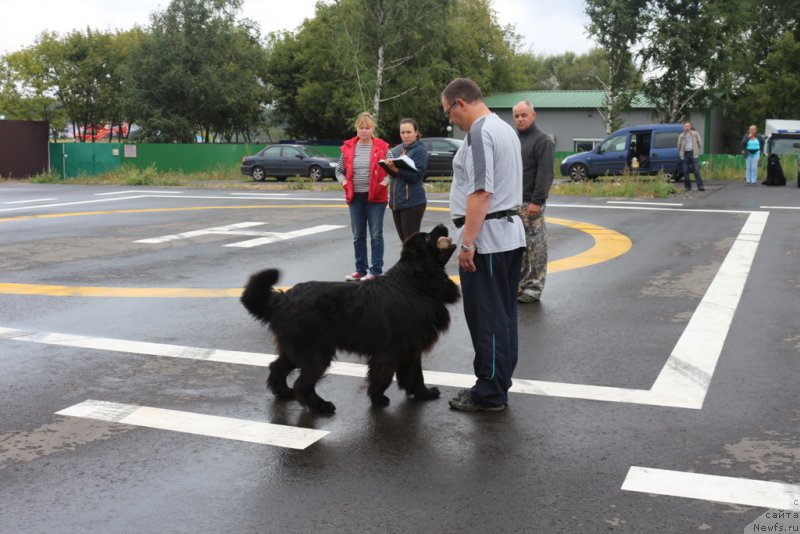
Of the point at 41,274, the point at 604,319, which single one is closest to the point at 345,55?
the point at 41,274

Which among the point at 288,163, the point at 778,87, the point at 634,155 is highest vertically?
the point at 778,87

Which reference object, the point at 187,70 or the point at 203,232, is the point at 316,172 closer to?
the point at 203,232

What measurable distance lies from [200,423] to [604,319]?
4173 mm

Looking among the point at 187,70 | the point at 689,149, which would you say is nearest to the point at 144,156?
the point at 187,70

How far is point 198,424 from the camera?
15.1 ft

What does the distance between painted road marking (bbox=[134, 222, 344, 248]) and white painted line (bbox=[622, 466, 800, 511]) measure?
9.43 m

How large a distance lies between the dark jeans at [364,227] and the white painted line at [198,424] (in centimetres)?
471

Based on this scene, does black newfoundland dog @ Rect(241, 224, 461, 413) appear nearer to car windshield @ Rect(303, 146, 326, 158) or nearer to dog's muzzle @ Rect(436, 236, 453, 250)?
dog's muzzle @ Rect(436, 236, 453, 250)

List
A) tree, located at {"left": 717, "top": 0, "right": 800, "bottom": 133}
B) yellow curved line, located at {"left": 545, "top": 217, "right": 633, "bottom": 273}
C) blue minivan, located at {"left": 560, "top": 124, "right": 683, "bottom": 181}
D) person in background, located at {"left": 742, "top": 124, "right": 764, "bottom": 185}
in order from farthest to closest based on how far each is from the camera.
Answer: tree, located at {"left": 717, "top": 0, "right": 800, "bottom": 133}, blue minivan, located at {"left": 560, "top": 124, "right": 683, "bottom": 181}, person in background, located at {"left": 742, "top": 124, "right": 764, "bottom": 185}, yellow curved line, located at {"left": 545, "top": 217, "right": 633, "bottom": 273}

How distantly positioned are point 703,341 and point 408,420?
3.06 meters

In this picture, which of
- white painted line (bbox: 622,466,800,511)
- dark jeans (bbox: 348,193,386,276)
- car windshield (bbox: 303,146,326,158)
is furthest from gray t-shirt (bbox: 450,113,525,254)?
car windshield (bbox: 303,146,326,158)

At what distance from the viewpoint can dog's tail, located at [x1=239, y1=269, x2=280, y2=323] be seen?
4773 mm

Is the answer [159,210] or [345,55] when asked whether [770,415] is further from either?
[345,55]

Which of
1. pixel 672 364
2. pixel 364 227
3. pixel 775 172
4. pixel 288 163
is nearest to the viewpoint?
pixel 672 364
